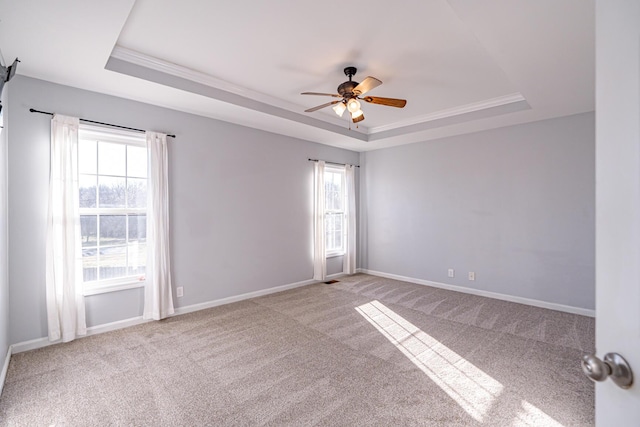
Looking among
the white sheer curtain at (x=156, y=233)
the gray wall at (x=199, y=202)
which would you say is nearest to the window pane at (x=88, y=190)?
the gray wall at (x=199, y=202)

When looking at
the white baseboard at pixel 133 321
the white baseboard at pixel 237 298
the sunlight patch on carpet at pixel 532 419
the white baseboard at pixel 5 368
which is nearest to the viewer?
the sunlight patch on carpet at pixel 532 419

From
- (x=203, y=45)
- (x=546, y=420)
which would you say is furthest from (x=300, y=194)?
(x=546, y=420)

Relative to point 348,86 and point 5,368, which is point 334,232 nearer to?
point 348,86

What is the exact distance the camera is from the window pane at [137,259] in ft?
11.8

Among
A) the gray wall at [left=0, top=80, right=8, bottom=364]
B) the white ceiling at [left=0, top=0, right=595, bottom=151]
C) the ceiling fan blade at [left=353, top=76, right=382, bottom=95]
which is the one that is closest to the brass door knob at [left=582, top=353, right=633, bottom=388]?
the white ceiling at [left=0, top=0, right=595, bottom=151]

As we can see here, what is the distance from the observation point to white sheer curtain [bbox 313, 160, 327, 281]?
550 centimetres

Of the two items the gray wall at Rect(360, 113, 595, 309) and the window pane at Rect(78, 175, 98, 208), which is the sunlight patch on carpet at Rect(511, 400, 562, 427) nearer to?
the gray wall at Rect(360, 113, 595, 309)

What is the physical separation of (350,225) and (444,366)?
371cm

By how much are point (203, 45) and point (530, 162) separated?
4430 mm

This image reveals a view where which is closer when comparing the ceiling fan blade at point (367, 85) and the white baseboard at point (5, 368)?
the white baseboard at point (5, 368)

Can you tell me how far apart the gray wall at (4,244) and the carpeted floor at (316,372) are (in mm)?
285

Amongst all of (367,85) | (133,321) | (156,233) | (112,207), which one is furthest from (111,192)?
(367,85)

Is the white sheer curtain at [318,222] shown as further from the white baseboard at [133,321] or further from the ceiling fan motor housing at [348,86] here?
the ceiling fan motor housing at [348,86]

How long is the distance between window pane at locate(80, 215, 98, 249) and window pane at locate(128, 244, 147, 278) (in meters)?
0.38
